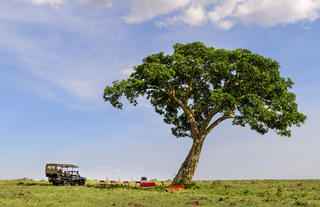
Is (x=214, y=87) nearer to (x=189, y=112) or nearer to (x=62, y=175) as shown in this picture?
(x=189, y=112)

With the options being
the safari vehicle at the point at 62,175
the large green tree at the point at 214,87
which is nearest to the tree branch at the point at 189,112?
the large green tree at the point at 214,87

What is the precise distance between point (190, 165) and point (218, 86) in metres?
9.41

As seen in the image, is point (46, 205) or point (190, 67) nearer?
point (46, 205)

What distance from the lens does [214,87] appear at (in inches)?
1432

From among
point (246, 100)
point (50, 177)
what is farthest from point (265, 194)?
point (50, 177)

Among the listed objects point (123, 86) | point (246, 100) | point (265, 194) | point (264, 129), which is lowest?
point (265, 194)

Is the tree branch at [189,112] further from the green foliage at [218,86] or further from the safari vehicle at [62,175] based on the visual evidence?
the safari vehicle at [62,175]

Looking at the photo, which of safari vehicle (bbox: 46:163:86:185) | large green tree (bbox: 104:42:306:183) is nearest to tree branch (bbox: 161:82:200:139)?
large green tree (bbox: 104:42:306:183)

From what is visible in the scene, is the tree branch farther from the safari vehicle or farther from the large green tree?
the safari vehicle

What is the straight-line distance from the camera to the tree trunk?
1395 inches

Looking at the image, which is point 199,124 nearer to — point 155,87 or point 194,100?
point 194,100

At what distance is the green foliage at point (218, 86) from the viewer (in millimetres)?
33312

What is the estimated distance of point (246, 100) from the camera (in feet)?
113

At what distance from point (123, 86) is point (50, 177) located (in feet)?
49.2
